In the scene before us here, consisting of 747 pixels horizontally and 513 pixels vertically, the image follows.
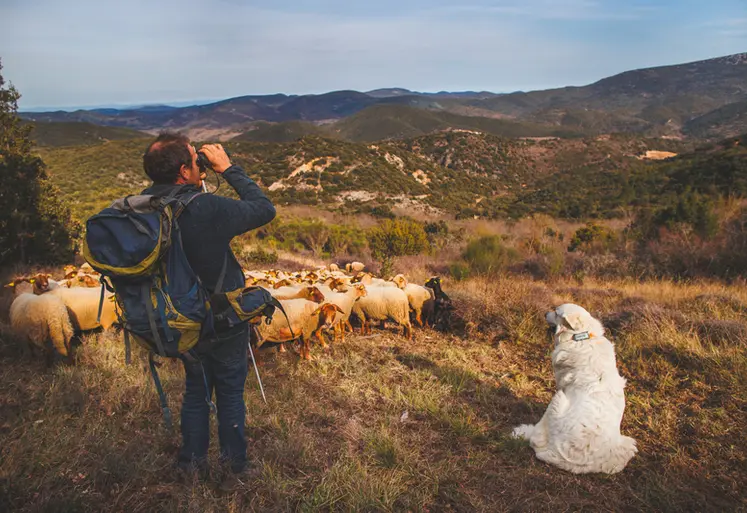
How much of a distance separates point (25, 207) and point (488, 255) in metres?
9.86

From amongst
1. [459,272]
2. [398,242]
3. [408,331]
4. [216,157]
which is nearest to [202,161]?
[216,157]

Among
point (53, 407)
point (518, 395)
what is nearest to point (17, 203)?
point (53, 407)

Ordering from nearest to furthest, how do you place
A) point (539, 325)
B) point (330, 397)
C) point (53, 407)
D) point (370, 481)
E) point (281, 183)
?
point (370, 481) < point (53, 407) < point (330, 397) < point (539, 325) < point (281, 183)

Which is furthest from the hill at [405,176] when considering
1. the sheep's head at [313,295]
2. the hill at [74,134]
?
the hill at [74,134]

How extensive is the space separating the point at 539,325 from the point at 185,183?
4.93 m

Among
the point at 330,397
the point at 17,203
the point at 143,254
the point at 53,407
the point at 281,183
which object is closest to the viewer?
the point at 143,254

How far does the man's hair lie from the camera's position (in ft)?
6.72

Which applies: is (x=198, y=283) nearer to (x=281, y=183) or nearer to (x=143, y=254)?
(x=143, y=254)

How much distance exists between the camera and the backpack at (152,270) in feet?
6.02

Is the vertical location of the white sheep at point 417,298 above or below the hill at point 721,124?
below

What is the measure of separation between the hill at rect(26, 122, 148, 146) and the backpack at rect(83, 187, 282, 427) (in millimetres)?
73292

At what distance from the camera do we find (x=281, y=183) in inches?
1344

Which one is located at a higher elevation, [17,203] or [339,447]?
[17,203]

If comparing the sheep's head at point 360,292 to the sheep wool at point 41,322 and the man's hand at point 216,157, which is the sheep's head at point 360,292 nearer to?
the sheep wool at point 41,322
